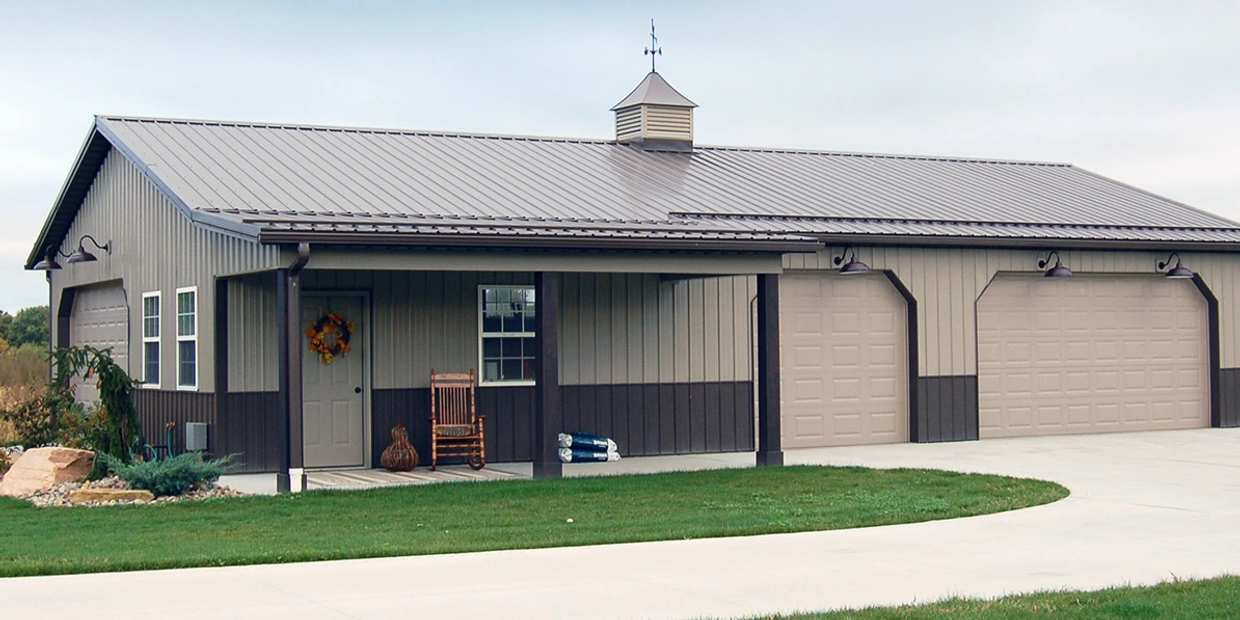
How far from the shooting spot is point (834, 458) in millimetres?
18516

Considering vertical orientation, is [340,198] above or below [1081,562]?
above

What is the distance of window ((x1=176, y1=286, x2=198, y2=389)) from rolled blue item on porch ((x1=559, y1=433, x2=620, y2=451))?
416cm

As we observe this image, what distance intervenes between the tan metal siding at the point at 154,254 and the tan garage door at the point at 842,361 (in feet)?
23.5

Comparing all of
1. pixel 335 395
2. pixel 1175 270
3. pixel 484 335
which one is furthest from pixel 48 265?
pixel 1175 270

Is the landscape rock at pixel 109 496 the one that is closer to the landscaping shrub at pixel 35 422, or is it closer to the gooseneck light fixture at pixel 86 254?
the landscaping shrub at pixel 35 422

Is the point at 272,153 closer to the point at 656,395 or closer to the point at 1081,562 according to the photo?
the point at 656,395

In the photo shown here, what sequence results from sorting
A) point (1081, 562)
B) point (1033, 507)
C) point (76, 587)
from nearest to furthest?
point (76, 587)
point (1081, 562)
point (1033, 507)

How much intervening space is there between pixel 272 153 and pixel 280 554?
971cm

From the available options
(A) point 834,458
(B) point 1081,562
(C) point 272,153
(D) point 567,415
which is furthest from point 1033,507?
(C) point 272,153

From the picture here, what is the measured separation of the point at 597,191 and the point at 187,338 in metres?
5.34

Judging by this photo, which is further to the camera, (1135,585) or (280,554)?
(280,554)

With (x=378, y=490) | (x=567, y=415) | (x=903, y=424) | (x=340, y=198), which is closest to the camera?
(x=378, y=490)

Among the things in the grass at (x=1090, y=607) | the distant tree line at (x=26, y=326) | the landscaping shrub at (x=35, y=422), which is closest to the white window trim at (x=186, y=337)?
the landscaping shrub at (x=35, y=422)

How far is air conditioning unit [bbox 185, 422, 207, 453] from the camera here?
1670 cm
